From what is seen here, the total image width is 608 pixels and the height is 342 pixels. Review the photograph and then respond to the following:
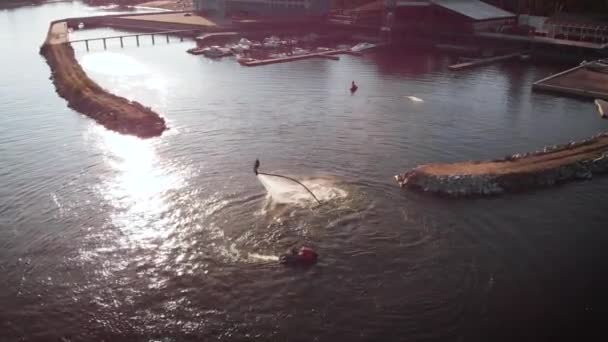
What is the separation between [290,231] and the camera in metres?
27.4

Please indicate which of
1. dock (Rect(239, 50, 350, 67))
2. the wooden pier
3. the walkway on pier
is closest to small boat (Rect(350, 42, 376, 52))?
dock (Rect(239, 50, 350, 67))

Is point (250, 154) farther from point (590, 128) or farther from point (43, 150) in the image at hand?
point (590, 128)

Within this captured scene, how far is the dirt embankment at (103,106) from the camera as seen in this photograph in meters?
44.5

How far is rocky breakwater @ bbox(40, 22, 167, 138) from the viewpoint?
146ft

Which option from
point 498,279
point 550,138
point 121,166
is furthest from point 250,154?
point 550,138

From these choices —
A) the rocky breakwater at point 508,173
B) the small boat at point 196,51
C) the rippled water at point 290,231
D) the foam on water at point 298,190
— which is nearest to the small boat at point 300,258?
the rippled water at point 290,231

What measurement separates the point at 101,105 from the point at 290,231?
30471mm

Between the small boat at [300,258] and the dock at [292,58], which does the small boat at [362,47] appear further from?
the small boat at [300,258]

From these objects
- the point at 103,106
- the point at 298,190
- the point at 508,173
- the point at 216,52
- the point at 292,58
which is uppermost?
the point at 216,52

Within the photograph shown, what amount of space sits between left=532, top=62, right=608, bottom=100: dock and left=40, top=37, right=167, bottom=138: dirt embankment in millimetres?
39402

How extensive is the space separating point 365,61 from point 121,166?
4560cm

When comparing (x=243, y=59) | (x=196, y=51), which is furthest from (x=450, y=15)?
(x=196, y=51)

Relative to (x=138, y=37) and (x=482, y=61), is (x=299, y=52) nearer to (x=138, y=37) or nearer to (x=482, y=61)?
(x=482, y=61)

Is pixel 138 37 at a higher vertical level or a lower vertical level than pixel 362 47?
higher
